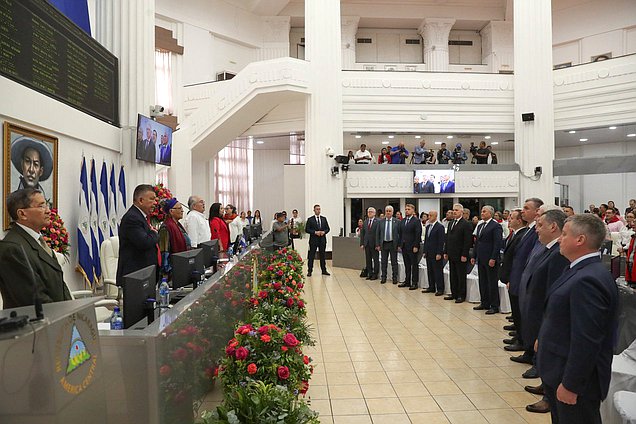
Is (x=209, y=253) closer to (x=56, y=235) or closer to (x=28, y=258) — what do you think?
(x=56, y=235)

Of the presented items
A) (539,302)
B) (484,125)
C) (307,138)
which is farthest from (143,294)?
(484,125)

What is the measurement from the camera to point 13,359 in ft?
4.10

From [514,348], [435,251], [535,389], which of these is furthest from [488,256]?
[535,389]

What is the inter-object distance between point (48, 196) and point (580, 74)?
49.9ft

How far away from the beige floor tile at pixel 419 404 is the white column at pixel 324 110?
10.7m

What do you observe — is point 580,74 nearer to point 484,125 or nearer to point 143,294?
point 484,125

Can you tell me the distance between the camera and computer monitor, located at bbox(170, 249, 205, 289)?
11.7 ft

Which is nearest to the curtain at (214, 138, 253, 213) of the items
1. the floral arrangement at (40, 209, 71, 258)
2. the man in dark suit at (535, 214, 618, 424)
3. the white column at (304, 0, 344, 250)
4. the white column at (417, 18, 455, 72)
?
the white column at (304, 0, 344, 250)

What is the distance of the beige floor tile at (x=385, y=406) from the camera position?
3838 millimetres

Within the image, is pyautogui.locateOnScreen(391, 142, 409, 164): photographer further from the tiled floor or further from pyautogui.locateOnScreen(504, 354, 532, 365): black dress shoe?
pyautogui.locateOnScreen(504, 354, 532, 365): black dress shoe

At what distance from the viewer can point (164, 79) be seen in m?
16.4

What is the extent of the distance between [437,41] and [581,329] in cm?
2083

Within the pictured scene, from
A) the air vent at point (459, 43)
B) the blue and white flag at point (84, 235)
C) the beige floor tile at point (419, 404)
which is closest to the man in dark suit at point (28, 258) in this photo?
the beige floor tile at point (419, 404)

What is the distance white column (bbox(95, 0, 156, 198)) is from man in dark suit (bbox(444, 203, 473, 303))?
5.11 metres
